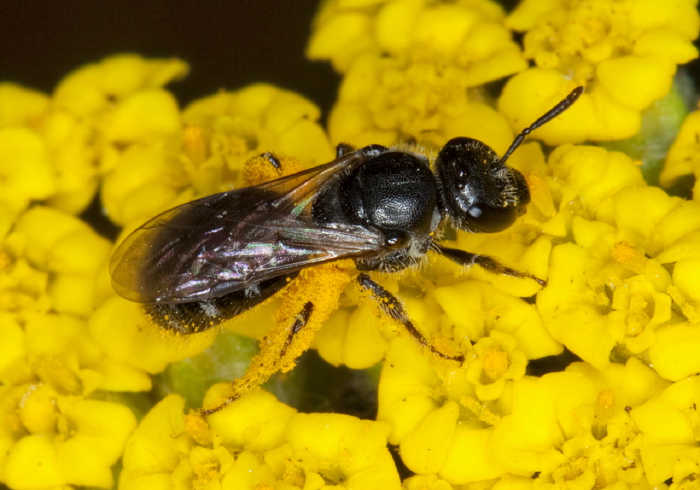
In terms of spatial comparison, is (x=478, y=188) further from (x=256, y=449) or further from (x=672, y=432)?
(x=256, y=449)

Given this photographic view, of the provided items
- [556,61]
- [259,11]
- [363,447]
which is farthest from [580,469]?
[259,11]

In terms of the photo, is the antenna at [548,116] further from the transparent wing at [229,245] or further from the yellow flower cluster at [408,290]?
the transparent wing at [229,245]

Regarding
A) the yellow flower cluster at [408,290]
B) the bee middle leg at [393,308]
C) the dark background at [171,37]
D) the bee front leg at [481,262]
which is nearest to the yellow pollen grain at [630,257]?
the yellow flower cluster at [408,290]

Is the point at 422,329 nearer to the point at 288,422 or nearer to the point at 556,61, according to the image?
the point at 288,422

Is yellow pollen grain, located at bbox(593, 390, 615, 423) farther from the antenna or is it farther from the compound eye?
the antenna

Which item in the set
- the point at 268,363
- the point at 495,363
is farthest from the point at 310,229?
the point at 495,363

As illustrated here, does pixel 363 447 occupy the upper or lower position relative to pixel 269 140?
lower

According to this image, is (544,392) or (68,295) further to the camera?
(68,295)

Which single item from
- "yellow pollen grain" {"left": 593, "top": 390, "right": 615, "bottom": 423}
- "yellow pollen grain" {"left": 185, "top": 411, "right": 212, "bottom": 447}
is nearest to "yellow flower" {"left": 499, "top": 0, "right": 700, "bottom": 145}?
"yellow pollen grain" {"left": 593, "top": 390, "right": 615, "bottom": 423}
